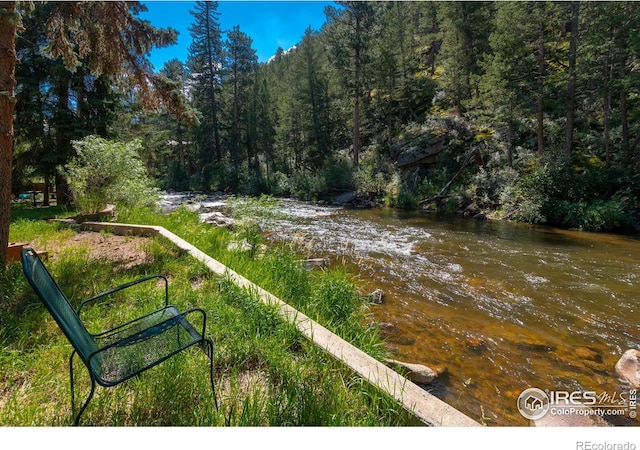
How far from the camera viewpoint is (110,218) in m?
7.84

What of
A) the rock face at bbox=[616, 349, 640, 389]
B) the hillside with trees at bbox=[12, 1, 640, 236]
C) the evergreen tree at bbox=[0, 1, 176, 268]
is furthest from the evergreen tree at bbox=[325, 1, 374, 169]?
the rock face at bbox=[616, 349, 640, 389]

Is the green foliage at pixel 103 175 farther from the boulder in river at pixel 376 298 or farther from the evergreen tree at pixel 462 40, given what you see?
the evergreen tree at pixel 462 40

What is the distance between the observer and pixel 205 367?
88.9 inches

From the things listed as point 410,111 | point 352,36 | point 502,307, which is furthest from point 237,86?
point 502,307

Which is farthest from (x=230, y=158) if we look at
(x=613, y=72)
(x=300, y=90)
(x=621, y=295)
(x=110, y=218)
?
(x=621, y=295)

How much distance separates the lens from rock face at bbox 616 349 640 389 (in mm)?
3146

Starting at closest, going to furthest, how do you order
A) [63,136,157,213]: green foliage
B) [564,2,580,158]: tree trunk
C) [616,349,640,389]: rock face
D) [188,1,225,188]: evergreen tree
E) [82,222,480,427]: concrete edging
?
[82,222,480,427]: concrete edging → [616,349,640,389]: rock face → [63,136,157,213]: green foliage → [564,2,580,158]: tree trunk → [188,1,225,188]: evergreen tree

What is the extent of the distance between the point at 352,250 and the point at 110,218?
20.7 feet

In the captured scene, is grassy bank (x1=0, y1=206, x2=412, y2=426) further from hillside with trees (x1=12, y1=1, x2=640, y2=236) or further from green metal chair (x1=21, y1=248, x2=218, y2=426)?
hillside with trees (x1=12, y1=1, x2=640, y2=236)

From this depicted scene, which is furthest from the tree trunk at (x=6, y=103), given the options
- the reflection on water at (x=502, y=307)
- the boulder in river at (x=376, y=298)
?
the reflection on water at (x=502, y=307)

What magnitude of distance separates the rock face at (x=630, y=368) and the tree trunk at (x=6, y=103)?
280 inches

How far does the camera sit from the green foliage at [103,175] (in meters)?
7.63

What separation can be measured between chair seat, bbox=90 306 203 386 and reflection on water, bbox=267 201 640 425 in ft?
8.04

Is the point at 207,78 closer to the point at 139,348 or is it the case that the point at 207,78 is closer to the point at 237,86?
the point at 237,86
